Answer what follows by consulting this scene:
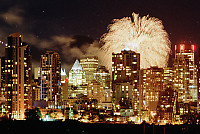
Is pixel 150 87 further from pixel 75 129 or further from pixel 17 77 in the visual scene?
pixel 75 129

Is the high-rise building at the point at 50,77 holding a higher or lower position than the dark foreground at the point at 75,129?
higher

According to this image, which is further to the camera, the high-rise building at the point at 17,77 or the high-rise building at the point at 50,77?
the high-rise building at the point at 50,77

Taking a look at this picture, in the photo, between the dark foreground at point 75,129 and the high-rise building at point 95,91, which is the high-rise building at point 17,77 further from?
the high-rise building at point 95,91

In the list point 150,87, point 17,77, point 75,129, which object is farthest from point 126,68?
point 75,129

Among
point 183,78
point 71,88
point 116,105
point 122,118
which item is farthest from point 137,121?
point 71,88

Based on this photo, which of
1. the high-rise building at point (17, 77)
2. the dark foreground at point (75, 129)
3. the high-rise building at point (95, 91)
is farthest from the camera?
the high-rise building at point (95, 91)

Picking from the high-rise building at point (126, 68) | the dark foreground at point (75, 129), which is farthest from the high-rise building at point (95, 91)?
the dark foreground at point (75, 129)

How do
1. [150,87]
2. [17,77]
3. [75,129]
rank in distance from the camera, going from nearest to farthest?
[75,129], [17,77], [150,87]
